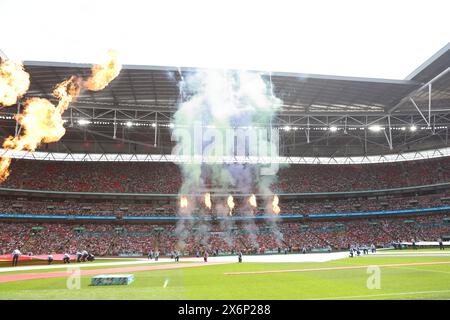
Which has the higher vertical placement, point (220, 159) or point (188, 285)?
point (220, 159)

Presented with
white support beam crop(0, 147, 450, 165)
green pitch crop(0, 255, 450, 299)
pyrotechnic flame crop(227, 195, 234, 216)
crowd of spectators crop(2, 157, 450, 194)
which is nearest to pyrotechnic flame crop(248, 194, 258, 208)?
pyrotechnic flame crop(227, 195, 234, 216)

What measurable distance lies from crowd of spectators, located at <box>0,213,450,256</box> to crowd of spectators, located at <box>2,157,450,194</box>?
6.38 meters

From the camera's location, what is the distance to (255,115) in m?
39.4

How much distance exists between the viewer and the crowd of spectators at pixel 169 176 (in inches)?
2132

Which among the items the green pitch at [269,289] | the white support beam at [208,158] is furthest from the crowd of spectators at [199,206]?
the green pitch at [269,289]

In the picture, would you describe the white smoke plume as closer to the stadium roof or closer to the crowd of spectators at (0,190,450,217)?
the stadium roof

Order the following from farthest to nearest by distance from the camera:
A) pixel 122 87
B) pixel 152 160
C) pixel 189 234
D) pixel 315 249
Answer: pixel 152 160 → pixel 189 234 → pixel 315 249 → pixel 122 87

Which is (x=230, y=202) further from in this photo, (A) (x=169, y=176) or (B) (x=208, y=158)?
(A) (x=169, y=176)

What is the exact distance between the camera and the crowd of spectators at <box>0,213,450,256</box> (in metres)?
44.6

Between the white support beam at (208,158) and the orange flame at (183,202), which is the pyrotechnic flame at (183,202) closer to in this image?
the orange flame at (183,202)

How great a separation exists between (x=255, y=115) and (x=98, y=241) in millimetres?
27061

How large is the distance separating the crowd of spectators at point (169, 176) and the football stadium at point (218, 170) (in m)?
0.28

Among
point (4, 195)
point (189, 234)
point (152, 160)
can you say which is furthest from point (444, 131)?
point (4, 195)
